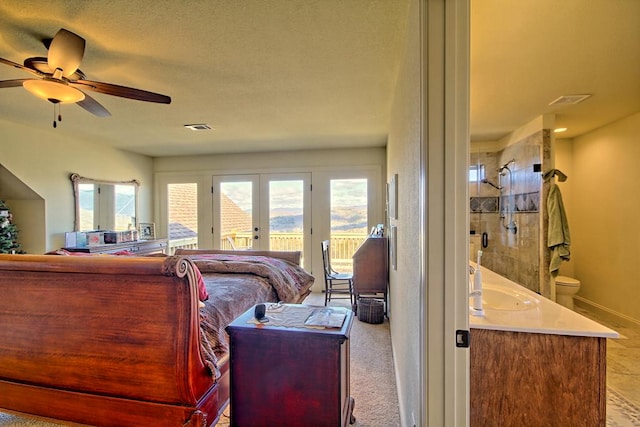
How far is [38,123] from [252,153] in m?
2.77

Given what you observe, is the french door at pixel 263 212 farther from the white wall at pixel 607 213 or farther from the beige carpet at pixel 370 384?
the white wall at pixel 607 213

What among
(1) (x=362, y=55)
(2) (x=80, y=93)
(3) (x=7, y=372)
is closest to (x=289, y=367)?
(3) (x=7, y=372)

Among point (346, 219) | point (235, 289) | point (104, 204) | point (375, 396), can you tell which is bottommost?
point (375, 396)

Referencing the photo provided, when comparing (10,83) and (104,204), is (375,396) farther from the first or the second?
(104,204)

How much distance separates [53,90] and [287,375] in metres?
2.20

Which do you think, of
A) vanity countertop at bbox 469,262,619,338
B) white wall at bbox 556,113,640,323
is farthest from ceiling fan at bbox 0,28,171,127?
white wall at bbox 556,113,640,323

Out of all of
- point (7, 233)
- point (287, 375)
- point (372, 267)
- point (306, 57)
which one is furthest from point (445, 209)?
point (7, 233)

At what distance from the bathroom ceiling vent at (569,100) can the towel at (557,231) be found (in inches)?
33.9

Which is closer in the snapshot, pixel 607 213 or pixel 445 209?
pixel 445 209

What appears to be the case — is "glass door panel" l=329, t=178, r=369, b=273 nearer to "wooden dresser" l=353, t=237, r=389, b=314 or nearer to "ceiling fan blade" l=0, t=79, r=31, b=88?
"wooden dresser" l=353, t=237, r=389, b=314

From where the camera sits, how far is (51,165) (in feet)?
13.0

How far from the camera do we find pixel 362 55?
208 centimetres

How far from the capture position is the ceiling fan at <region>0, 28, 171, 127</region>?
1640 millimetres

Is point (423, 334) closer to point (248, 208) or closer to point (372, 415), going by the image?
point (372, 415)
